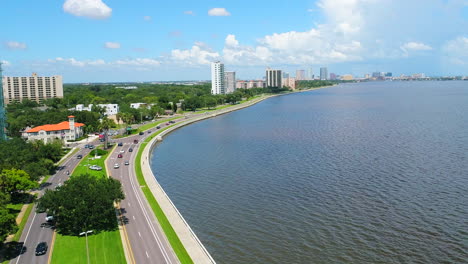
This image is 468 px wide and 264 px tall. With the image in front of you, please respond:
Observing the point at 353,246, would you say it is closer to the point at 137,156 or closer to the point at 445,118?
the point at 137,156

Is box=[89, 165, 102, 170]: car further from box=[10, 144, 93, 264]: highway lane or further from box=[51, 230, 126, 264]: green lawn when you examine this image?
box=[51, 230, 126, 264]: green lawn

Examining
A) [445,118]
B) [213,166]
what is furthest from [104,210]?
[445,118]

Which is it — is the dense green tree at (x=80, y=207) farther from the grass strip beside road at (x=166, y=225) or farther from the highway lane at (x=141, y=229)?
the grass strip beside road at (x=166, y=225)

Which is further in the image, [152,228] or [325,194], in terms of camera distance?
[325,194]

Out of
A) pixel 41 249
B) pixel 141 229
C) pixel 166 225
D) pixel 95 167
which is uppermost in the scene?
pixel 95 167

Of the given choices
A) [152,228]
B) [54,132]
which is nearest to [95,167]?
[152,228]

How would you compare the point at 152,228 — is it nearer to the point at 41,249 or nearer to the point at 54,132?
the point at 41,249

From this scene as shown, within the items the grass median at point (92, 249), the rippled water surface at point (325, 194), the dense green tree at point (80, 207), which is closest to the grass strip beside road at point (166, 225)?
the rippled water surface at point (325, 194)

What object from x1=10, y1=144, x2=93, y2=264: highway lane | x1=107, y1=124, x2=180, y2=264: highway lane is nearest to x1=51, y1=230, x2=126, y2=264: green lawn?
x1=10, y1=144, x2=93, y2=264: highway lane
